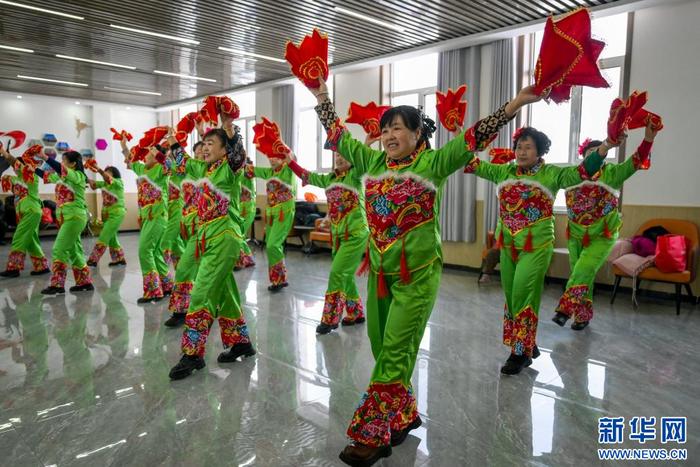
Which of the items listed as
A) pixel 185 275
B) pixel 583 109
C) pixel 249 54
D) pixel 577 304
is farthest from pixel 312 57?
pixel 249 54

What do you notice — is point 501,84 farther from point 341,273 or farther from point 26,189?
point 26,189

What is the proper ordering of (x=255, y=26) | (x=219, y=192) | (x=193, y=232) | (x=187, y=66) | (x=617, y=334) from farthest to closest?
(x=187, y=66)
(x=255, y=26)
(x=617, y=334)
(x=193, y=232)
(x=219, y=192)

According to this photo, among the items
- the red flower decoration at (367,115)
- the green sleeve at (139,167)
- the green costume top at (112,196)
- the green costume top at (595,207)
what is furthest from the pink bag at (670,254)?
the green costume top at (112,196)

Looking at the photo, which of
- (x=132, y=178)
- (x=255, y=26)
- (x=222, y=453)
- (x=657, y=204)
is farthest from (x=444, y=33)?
(x=132, y=178)

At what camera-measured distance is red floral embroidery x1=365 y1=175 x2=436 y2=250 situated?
2.00m

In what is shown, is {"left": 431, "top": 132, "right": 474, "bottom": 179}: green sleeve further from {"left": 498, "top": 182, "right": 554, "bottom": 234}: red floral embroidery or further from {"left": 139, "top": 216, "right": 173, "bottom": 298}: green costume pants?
{"left": 139, "top": 216, "right": 173, "bottom": 298}: green costume pants

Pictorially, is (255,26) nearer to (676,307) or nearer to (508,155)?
(508,155)

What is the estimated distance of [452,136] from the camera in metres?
6.69

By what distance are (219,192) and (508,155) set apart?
84.9 inches

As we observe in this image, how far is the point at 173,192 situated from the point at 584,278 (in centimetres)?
405

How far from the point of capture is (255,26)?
20.8 feet

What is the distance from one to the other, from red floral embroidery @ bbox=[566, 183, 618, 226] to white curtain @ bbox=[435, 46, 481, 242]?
2.88 meters

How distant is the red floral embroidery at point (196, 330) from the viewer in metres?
2.91

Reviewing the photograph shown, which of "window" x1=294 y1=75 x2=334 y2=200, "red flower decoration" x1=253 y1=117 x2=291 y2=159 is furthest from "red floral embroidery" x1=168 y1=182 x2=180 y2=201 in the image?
"window" x1=294 y1=75 x2=334 y2=200
